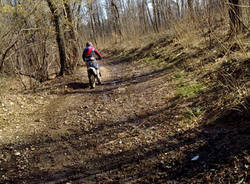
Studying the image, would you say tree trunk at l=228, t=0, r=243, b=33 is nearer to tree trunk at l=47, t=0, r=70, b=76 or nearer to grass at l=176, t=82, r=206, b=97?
grass at l=176, t=82, r=206, b=97

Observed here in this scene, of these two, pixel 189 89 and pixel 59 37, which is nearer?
pixel 189 89

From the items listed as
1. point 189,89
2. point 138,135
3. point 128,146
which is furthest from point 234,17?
point 128,146

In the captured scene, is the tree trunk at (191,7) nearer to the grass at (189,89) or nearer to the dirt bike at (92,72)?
the grass at (189,89)

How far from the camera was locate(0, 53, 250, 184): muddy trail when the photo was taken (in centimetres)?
320

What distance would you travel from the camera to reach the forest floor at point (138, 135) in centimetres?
329

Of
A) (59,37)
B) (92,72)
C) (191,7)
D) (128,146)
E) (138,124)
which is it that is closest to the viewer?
(128,146)

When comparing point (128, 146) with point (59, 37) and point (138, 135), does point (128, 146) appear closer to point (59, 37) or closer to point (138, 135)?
point (138, 135)

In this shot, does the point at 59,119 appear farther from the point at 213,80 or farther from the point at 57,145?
the point at 213,80

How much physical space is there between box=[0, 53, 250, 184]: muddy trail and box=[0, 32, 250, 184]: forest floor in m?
0.01

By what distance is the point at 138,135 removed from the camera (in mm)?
4570

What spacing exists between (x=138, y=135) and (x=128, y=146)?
1.37 feet

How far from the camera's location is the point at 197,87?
6.29 metres

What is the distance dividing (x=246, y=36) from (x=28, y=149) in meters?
7.42

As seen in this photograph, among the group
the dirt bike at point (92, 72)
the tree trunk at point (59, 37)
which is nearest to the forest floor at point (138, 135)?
the dirt bike at point (92, 72)
